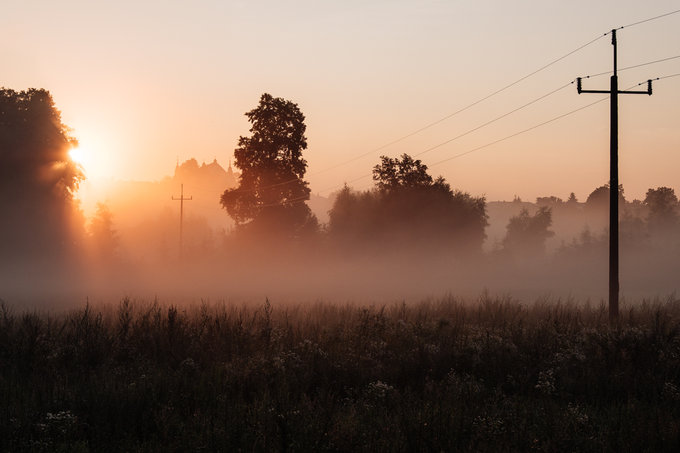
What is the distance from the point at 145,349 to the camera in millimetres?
12320

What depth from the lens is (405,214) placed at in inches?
2250

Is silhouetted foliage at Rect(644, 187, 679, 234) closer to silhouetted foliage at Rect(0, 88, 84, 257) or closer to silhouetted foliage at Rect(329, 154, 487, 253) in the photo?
silhouetted foliage at Rect(329, 154, 487, 253)

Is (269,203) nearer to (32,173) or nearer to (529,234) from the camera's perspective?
(32,173)

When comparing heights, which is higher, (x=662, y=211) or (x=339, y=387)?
(x=662, y=211)

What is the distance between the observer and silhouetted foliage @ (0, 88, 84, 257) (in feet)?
166

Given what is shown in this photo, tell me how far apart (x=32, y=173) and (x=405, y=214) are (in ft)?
106

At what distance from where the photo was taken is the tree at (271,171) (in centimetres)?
5203

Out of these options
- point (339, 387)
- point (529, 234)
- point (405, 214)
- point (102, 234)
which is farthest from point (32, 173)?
point (529, 234)

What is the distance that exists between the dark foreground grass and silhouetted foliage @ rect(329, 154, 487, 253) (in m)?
41.6

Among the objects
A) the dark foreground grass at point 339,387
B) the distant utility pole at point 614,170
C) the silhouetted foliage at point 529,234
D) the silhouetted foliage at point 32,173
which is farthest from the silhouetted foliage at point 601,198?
the dark foreground grass at point 339,387

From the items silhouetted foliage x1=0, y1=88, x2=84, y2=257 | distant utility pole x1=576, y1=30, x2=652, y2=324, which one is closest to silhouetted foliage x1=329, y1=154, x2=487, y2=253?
silhouetted foliage x1=0, y1=88, x2=84, y2=257

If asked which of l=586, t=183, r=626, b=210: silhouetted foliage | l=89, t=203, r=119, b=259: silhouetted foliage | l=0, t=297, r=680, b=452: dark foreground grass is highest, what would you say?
l=586, t=183, r=626, b=210: silhouetted foliage

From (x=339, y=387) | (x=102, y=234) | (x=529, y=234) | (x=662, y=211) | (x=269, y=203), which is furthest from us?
(x=529, y=234)

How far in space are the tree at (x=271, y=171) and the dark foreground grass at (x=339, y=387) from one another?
36764mm
